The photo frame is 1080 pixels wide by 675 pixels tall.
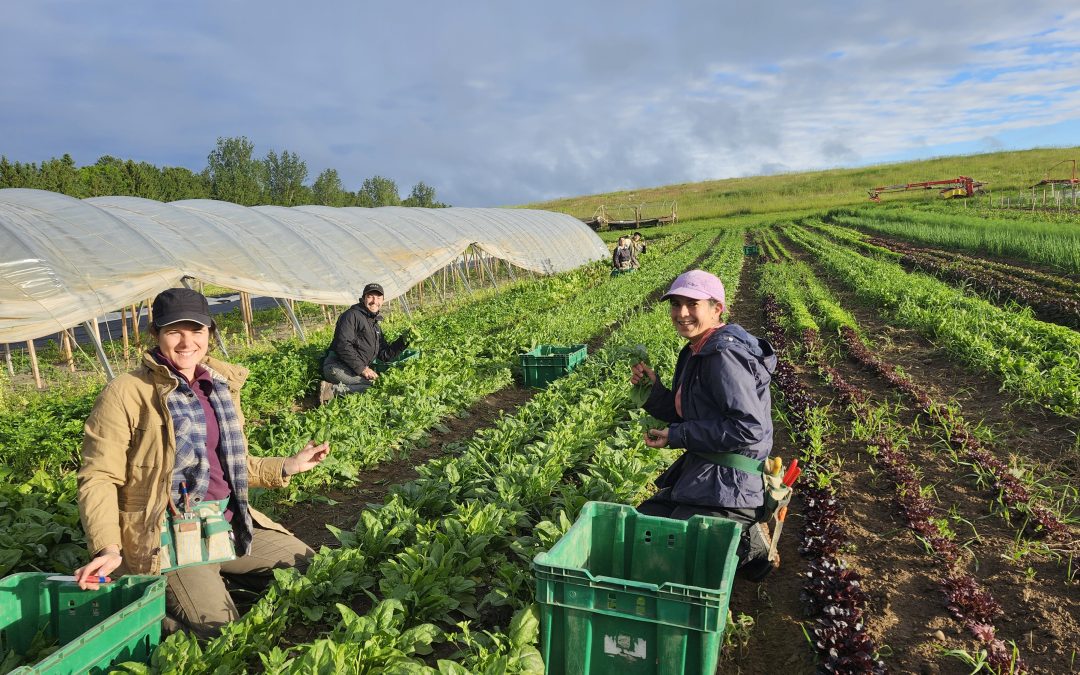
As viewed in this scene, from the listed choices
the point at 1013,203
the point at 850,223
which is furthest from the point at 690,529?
the point at 1013,203

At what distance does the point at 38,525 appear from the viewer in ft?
14.0

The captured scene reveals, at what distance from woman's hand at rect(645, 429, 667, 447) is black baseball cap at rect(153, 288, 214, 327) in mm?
2198

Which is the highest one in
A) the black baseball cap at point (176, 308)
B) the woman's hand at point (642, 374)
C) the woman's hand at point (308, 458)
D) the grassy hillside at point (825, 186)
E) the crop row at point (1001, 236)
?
the grassy hillside at point (825, 186)

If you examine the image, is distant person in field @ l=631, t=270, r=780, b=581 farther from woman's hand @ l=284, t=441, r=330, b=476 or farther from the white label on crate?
woman's hand @ l=284, t=441, r=330, b=476

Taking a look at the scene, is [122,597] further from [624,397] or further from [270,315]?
[270,315]

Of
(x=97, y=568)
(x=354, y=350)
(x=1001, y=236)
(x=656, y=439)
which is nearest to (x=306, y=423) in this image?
(x=354, y=350)

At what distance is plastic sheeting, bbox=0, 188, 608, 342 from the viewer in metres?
8.12

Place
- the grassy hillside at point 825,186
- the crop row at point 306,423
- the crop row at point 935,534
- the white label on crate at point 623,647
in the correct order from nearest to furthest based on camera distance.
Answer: the white label on crate at point 623,647 < the crop row at point 935,534 < the crop row at point 306,423 < the grassy hillside at point 825,186

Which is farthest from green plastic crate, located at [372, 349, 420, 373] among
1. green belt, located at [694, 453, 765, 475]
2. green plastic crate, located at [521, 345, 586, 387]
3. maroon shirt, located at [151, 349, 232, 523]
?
green belt, located at [694, 453, 765, 475]

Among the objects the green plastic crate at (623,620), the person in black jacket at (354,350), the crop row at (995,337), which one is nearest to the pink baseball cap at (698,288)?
the green plastic crate at (623,620)

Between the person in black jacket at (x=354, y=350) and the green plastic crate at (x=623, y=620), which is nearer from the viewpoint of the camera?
the green plastic crate at (x=623, y=620)

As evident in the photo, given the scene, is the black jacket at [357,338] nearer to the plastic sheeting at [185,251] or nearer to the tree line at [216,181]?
the plastic sheeting at [185,251]

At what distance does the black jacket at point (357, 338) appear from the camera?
8000 mm

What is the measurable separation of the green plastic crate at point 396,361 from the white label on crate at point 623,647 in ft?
19.7
